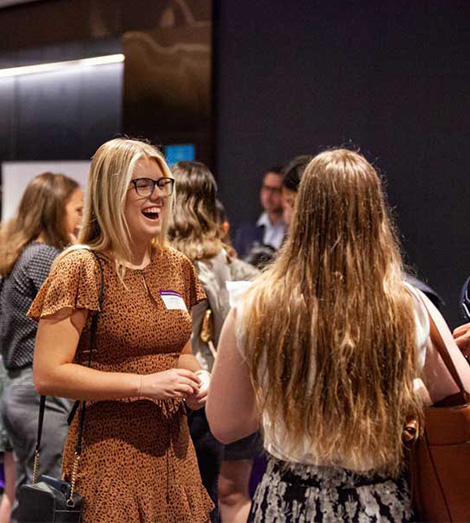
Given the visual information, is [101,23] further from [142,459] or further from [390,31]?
[142,459]

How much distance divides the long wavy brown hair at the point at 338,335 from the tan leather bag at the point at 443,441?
6cm

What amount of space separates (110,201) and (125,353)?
415 mm

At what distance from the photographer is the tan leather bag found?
5.44ft

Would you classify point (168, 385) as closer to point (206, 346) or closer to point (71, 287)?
point (71, 287)

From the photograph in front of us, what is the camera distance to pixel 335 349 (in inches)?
64.1

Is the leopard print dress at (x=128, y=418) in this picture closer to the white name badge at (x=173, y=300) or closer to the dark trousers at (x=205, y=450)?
the white name badge at (x=173, y=300)

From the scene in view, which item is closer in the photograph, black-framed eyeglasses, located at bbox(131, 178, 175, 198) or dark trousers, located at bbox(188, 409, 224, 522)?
black-framed eyeglasses, located at bbox(131, 178, 175, 198)

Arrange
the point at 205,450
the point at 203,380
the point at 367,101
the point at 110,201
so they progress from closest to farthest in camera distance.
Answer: the point at 110,201, the point at 203,380, the point at 205,450, the point at 367,101

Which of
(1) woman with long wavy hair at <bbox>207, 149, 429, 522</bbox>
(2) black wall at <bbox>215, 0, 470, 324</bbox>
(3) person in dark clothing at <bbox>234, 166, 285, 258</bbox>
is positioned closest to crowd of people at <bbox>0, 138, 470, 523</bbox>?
(1) woman with long wavy hair at <bbox>207, 149, 429, 522</bbox>

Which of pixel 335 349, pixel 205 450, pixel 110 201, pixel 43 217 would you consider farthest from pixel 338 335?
pixel 43 217

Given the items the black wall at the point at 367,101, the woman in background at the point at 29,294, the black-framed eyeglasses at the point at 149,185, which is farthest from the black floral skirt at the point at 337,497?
the black wall at the point at 367,101

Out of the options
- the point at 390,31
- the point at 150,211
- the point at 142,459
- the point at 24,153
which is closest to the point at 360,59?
the point at 390,31

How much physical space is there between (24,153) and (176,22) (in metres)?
2.74

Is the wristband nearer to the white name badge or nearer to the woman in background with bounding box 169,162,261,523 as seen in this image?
the white name badge
